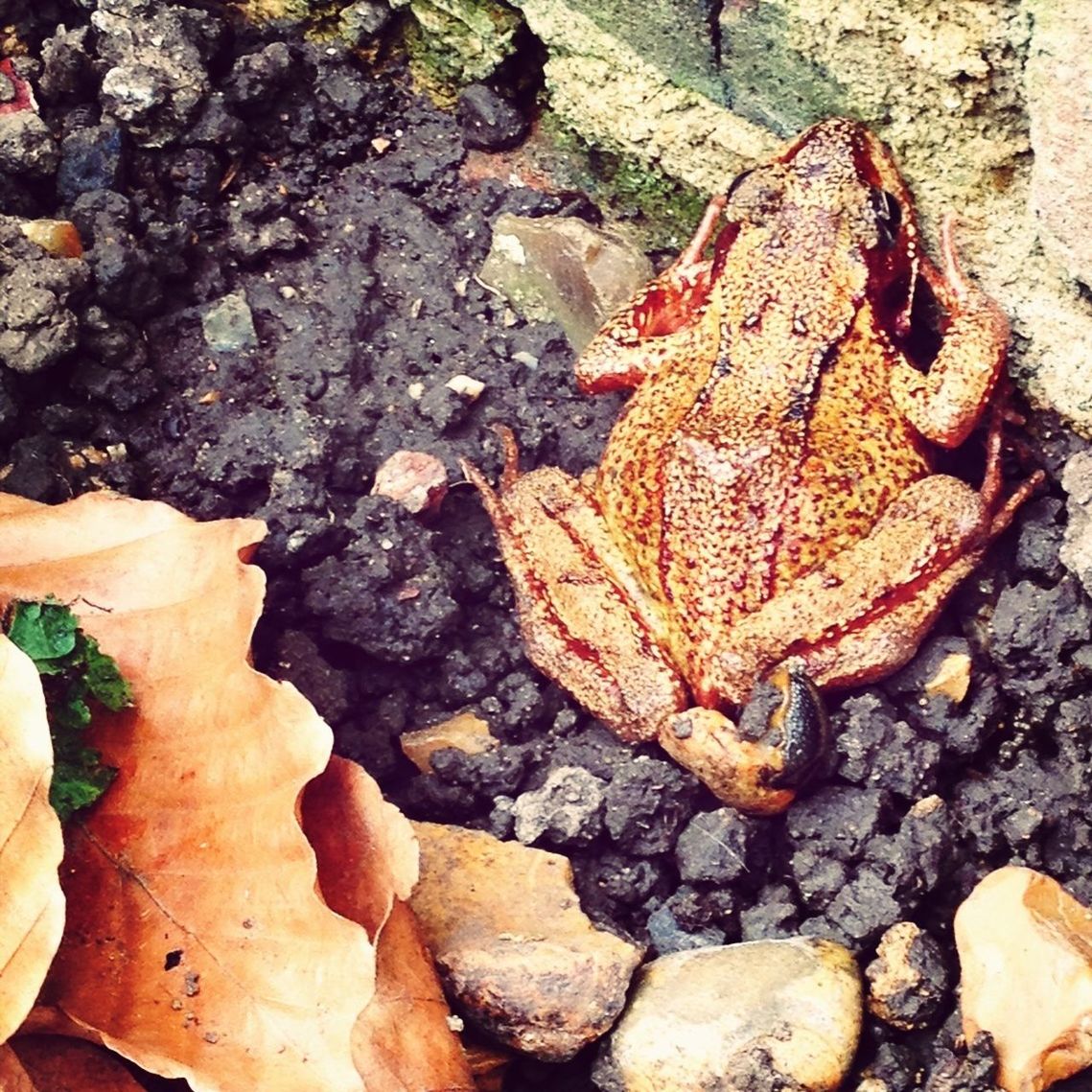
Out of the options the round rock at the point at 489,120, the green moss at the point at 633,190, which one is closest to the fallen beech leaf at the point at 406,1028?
the green moss at the point at 633,190

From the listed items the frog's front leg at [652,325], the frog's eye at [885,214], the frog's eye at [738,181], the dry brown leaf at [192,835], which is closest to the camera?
the dry brown leaf at [192,835]

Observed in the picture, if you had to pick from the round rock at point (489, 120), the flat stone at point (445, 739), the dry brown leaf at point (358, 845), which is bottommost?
the flat stone at point (445, 739)

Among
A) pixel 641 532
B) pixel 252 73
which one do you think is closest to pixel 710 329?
pixel 641 532

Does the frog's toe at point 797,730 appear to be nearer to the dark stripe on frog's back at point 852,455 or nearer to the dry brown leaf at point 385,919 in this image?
the dark stripe on frog's back at point 852,455

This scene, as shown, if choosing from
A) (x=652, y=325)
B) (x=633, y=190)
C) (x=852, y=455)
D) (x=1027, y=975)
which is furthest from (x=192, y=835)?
(x=633, y=190)

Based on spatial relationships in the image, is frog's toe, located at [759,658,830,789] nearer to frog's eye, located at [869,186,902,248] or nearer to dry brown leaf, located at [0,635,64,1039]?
frog's eye, located at [869,186,902,248]

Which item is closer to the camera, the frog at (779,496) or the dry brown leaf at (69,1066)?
the dry brown leaf at (69,1066)

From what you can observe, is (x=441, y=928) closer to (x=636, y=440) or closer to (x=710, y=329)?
(x=636, y=440)

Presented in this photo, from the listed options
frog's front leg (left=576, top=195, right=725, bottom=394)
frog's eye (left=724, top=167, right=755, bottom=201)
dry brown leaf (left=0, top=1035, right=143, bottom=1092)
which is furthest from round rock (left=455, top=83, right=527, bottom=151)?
dry brown leaf (left=0, top=1035, right=143, bottom=1092)
